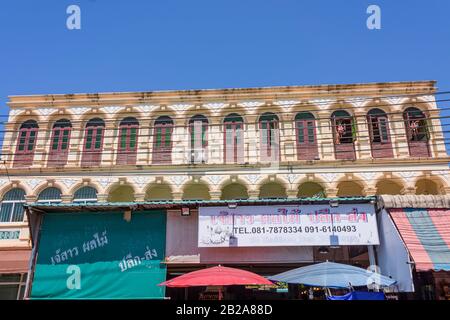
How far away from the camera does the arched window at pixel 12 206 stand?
19.1 meters

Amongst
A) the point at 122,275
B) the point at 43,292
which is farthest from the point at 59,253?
the point at 122,275

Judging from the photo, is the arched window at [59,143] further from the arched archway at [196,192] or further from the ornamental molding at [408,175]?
the ornamental molding at [408,175]

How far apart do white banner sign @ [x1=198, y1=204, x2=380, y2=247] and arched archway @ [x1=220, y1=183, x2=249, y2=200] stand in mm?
8703

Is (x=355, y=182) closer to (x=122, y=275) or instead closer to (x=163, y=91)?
(x=163, y=91)

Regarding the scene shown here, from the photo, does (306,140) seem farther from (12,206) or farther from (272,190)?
(12,206)

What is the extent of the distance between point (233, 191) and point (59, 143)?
9753 mm

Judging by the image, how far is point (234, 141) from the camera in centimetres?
2053

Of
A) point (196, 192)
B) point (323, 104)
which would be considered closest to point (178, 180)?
point (196, 192)

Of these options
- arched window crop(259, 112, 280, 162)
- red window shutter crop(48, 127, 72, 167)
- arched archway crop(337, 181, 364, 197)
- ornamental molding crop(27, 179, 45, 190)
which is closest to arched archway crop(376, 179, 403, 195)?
arched archway crop(337, 181, 364, 197)

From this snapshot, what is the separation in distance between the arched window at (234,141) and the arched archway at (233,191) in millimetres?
1308

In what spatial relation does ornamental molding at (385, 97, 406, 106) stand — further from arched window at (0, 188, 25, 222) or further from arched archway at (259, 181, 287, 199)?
arched window at (0, 188, 25, 222)

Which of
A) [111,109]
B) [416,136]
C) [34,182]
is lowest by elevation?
[34,182]
